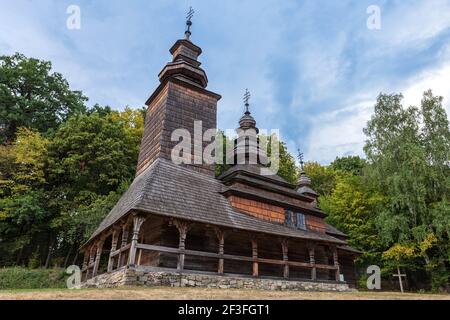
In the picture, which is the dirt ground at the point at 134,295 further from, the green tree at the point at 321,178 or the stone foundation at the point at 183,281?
the green tree at the point at 321,178

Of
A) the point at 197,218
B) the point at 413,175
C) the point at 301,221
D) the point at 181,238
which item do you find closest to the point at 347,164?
the point at 413,175

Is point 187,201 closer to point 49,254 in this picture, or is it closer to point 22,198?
point 22,198

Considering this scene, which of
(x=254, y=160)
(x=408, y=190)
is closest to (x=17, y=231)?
(x=254, y=160)

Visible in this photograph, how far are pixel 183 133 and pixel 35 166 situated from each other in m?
11.6

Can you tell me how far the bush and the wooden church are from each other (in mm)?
2566

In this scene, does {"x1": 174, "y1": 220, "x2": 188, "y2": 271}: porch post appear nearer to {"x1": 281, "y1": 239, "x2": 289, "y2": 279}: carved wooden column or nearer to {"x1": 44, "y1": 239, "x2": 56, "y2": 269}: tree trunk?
{"x1": 281, "y1": 239, "x2": 289, "y2": 279}: carved wooden column

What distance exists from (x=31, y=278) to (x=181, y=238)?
10903mm

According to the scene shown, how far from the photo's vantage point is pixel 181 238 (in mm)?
11570

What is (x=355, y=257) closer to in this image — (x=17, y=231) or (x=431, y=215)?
(x=431, y=215)

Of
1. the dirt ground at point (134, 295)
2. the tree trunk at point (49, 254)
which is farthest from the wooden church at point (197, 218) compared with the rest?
the tree trunk at point (49, 254)

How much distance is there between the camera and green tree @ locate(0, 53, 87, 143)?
25594 millimetres

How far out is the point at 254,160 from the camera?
20.0 metres

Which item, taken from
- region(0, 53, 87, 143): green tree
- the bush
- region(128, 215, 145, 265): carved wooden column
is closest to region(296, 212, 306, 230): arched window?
region(128, 215, 145, 265): carved wooden column

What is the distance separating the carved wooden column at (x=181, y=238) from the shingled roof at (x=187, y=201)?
26cm
